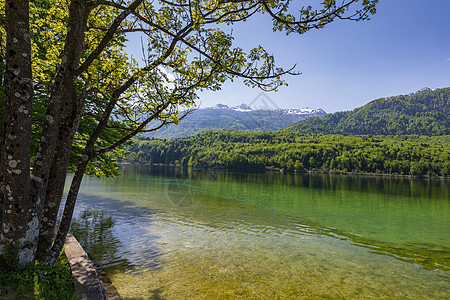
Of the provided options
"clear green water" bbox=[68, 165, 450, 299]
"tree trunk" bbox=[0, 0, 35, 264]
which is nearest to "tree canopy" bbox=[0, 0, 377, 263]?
"tree trunk" bbox=[0, 0, 35, 264]

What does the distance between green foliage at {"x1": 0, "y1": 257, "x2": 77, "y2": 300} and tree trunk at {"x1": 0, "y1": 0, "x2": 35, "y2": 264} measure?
28 cm

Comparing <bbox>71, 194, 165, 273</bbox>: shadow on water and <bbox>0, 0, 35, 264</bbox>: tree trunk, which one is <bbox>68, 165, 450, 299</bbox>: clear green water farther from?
<bbox>0, 0, 35, 264</bbox>: tree trunk

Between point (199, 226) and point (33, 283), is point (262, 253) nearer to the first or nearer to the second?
point (199, 226)

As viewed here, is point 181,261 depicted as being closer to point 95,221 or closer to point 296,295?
point 296,295

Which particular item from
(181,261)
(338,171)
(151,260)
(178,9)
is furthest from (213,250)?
(338,171)

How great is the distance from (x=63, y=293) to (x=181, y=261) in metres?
8.84

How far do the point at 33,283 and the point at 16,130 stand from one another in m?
3.30

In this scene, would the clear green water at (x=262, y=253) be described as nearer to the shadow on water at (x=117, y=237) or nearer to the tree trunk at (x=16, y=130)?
the shadow on water at (x=117, y=237)

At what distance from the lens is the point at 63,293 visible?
19.0 ft

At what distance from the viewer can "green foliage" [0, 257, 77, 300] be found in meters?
5.30

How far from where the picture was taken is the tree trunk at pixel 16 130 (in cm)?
556

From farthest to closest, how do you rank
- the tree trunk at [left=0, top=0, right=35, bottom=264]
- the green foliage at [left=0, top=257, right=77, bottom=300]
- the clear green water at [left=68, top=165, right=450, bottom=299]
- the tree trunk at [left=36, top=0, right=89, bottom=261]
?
the clear green water at [left=68, top=165, right=450, bottom=299]
the tree trunk at [left=36, top=0, right=89, bottom=261]
the tree trunk at [left=0, top=0, right=35, bottom=264]
the green foliage at [left=0, top=257, right=77, bottom=300]

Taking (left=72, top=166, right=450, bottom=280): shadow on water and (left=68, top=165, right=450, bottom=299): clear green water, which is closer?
(left=68, top=165, right=450, bottom=299): clear green water

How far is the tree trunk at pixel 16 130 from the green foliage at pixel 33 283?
0.28m
